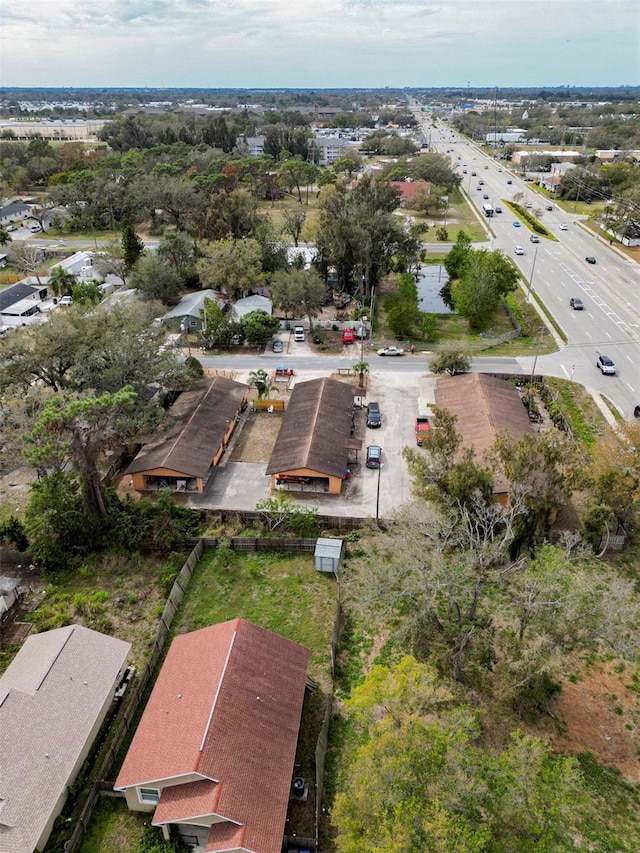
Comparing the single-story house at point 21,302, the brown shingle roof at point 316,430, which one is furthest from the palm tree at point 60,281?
the brown shingle roof at point 316,430

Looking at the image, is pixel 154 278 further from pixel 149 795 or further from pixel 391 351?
pixel 149 795

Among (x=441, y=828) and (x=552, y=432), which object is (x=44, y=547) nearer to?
(x=441, y=828)

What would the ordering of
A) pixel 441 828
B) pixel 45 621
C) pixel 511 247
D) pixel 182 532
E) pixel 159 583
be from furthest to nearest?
pixel 511 247, pixel 182 532, pixel 159 583, pixel 45 621, pixel 441 828

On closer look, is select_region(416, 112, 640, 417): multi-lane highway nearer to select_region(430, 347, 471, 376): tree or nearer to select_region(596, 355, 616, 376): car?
select_region(596, 355, 616, 376): car

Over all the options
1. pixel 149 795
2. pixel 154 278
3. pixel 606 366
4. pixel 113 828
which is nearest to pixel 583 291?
pixel 606 366

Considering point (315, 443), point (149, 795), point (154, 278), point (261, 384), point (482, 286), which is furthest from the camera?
point (154, 278)

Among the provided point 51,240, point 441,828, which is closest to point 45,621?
point 441,828
